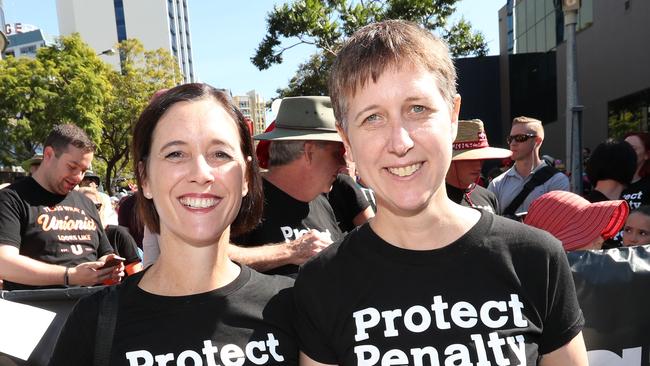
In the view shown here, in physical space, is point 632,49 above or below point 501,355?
above

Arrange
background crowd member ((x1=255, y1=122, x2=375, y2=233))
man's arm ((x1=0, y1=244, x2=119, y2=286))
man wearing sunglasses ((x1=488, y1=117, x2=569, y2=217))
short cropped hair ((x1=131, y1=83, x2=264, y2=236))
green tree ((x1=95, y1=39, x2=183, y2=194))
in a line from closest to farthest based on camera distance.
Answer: short cropped hair ((x1=131, y1=83, x2=264, y2=236)) → background crowd member ((x1=255, y1=122, x2=375, y2=233)) → man's arm ((x1=0, y1=244, x2=119, y2=286)) → man wearing sunglasses ((x1=488, y1=117, x2=569, y2=217)) → green tree ((x1=95, y1=39, x2=183, y2=194))

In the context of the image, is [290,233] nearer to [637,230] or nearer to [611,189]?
[637,230]

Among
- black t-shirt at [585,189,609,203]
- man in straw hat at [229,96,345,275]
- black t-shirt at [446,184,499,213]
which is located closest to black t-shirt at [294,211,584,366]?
man in straw hat at [229,96,345,275]

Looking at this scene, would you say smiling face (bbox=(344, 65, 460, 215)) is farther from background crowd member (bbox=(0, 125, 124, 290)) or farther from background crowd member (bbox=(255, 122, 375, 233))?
background crowd member (bbox=(0, 125, 124, 290))

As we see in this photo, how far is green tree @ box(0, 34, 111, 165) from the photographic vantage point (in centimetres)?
2352

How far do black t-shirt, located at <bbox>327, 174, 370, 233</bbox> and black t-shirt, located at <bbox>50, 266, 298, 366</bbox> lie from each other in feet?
4.81

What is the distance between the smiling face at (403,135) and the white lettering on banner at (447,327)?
0.96 ft

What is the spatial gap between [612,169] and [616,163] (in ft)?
0.18

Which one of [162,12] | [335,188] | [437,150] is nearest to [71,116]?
[335,188]

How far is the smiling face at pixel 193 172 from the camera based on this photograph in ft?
5.38

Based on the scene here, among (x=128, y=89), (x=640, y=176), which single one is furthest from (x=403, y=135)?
(x=128, y=89)

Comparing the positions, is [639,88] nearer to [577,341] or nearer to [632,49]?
[632,49]

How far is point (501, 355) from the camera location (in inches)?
56.4

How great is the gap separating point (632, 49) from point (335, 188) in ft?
54.8
